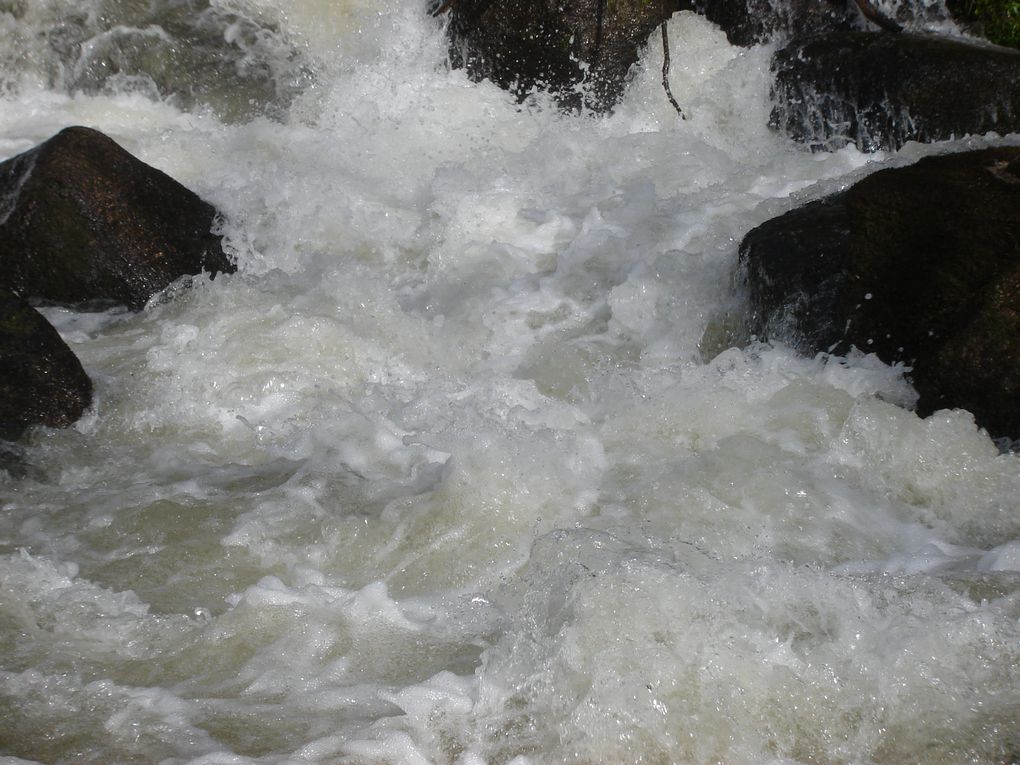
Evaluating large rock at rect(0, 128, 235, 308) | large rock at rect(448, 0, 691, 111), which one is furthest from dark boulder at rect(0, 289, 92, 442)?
large rock at rect(448, 0, 691, 111)

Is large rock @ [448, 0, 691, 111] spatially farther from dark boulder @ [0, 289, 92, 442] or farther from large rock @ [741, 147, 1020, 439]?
dark boulder @ [0, 289, 92, 442]

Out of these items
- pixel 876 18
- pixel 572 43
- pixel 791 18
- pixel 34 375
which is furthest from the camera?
pixel 791 18

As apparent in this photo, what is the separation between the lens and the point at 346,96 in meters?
8.18

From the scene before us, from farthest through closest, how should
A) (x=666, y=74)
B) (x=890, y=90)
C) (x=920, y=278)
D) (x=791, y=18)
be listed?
(x=791, y=18)
(x=666, y=74)
(x=890, y=90)
(x=920, y=278)

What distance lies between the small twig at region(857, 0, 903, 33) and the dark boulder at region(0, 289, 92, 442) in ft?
20.4

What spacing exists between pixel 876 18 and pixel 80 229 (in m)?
5.90

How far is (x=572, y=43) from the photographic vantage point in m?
7.88

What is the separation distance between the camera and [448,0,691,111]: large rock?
7.87 m

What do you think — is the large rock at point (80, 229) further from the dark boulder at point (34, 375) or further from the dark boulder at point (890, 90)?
the dark boulder at point (890, 90)

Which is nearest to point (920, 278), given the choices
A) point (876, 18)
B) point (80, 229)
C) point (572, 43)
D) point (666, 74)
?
point (666, 74)

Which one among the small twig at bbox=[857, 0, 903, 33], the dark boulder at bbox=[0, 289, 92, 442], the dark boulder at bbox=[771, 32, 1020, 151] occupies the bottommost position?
the dark boulder at bbox=[0, 289, 92, 442]

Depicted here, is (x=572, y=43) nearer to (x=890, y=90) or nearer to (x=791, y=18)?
(x=791, y=18)

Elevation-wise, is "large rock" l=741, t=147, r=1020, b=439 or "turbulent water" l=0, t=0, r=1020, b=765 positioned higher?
"large rock" l=741, t=147, r=1020, b=439

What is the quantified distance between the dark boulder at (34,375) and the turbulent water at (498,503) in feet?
0.50
